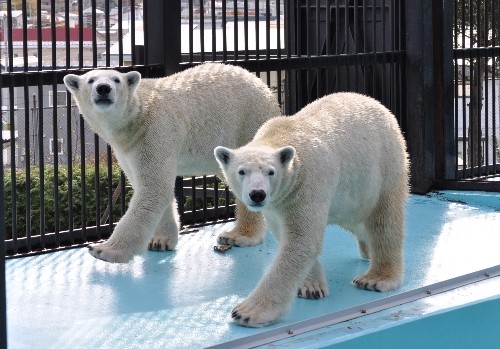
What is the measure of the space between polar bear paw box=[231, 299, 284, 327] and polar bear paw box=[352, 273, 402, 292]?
0.70m

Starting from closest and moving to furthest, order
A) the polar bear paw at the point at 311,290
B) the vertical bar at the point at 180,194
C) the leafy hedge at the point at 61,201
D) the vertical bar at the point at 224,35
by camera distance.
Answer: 1. the polar bear paw at the point at 311,290
2. the vertical bar at the point at 180,194
3. the vertical bar at the point at 224,35
4. the leafy hedge at the point at 61,201

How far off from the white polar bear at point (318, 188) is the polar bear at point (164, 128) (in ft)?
2.18

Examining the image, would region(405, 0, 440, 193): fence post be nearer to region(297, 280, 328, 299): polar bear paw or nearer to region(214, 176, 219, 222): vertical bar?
region(214, 176, 219, 222): vertical bar

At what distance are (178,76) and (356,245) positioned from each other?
1.37 metres

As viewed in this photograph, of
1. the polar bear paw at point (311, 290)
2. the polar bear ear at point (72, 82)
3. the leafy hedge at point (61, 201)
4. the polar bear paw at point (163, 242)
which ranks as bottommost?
the leafy hedge at point (61, 201)

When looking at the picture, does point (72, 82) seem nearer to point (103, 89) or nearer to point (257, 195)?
point (103, 89)

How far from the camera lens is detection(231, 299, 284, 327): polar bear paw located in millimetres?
3975

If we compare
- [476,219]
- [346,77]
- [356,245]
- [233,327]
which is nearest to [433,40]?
[346,77]

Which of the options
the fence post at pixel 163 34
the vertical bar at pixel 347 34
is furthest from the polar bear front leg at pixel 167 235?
the vertical bar at pixel 347 34

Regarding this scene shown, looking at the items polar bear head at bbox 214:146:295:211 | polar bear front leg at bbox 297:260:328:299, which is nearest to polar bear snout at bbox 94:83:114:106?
polar bear head at bbox 214:146:295:211

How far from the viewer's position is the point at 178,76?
525cm

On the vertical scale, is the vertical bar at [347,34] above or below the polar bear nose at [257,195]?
above

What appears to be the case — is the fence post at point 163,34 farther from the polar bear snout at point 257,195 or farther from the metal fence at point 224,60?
the polar bear snout at point 257,195

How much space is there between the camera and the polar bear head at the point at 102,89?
466cm
